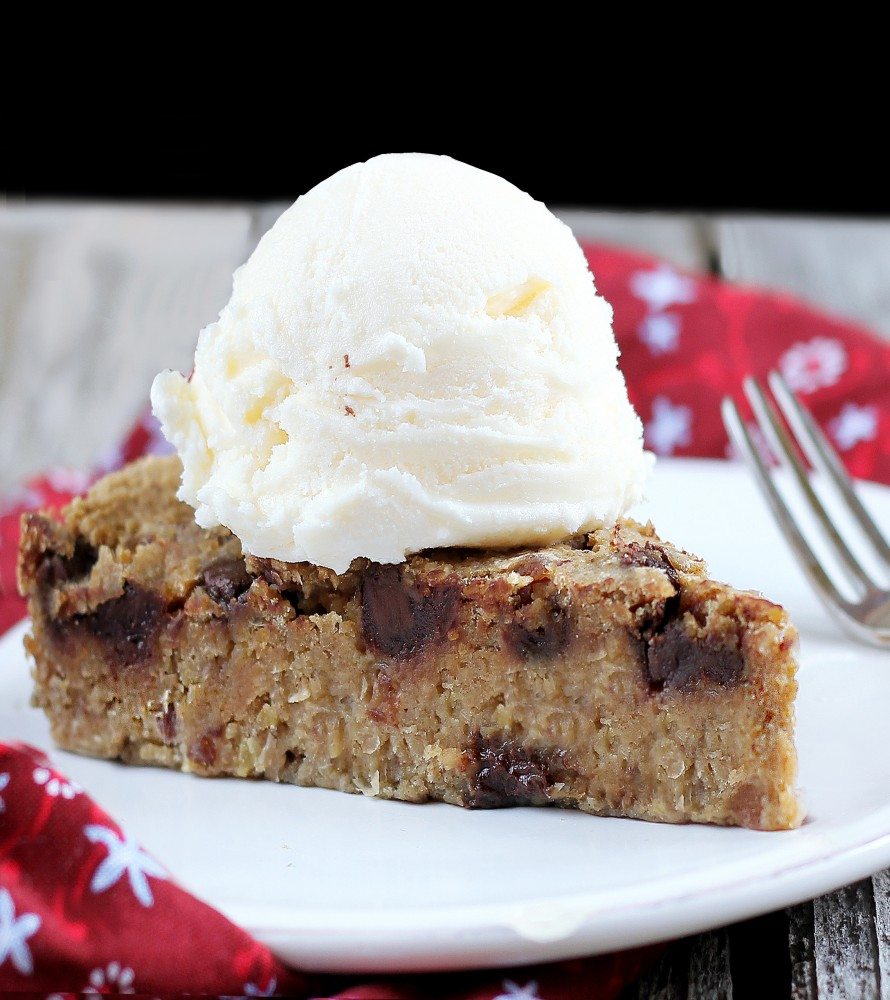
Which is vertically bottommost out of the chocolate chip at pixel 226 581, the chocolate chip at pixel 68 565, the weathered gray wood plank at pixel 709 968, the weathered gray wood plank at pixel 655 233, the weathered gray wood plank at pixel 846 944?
the weathered gray wood plank at pixel 709 968

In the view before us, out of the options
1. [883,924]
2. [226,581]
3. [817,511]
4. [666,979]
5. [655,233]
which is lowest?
[666,979]

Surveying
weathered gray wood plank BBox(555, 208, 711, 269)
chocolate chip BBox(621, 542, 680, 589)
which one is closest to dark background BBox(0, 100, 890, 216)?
weathered gray wood plank BBox(555, 208, 711, 269)

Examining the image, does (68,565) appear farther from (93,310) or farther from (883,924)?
(93,310)

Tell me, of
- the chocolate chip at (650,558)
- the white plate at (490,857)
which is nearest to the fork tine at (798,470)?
the white plate at (490,857)

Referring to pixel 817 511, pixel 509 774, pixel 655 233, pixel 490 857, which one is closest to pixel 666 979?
pixel 490 857

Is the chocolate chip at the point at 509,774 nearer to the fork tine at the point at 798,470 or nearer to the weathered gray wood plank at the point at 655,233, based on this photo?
the fork tine at the point at 798,470

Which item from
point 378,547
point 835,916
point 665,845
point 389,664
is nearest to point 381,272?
point 378,547
